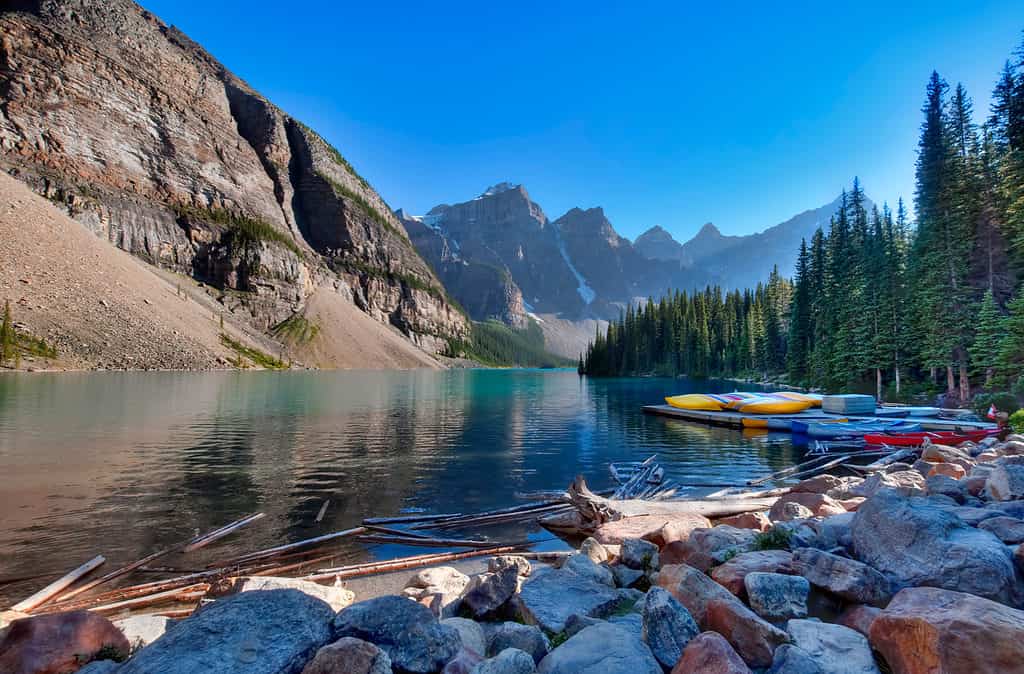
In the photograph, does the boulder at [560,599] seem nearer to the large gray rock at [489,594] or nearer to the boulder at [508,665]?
the large gray rock at [489,594]

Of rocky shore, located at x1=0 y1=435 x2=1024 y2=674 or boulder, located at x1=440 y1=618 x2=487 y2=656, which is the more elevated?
rocky shore, located at x1=0 y1=435 x2=1024 y2=674

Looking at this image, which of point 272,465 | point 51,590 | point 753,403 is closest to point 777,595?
point 51,590

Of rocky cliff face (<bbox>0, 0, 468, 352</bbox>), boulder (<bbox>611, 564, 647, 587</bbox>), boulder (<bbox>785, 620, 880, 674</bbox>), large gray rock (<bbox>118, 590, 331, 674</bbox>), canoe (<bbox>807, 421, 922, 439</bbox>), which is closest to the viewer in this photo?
large gray rock (<bbox>118, 590, 331, 674</bbox>)

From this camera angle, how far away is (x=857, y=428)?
3030 centimetres

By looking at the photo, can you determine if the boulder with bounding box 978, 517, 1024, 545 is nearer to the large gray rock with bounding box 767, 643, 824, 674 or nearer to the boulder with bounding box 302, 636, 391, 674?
the large gray rock with bounding box 767, 643, 824, 674

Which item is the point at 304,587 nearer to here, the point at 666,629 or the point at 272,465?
the point at 666,629

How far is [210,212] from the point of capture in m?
168

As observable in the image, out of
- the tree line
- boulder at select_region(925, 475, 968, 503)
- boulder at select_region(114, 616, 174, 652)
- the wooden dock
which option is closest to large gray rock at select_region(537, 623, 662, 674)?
boulder at select_region(114, 616, 174, 652)

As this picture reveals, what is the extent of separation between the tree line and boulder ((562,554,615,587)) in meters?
38.6

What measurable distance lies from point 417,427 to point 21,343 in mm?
83532

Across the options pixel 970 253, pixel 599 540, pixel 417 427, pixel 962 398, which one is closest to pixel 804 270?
pixel 970 253

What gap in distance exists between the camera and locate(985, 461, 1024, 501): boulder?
9102mm

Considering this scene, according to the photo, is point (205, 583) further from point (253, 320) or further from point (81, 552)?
point (253, 320)

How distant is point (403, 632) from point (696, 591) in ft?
11.8
